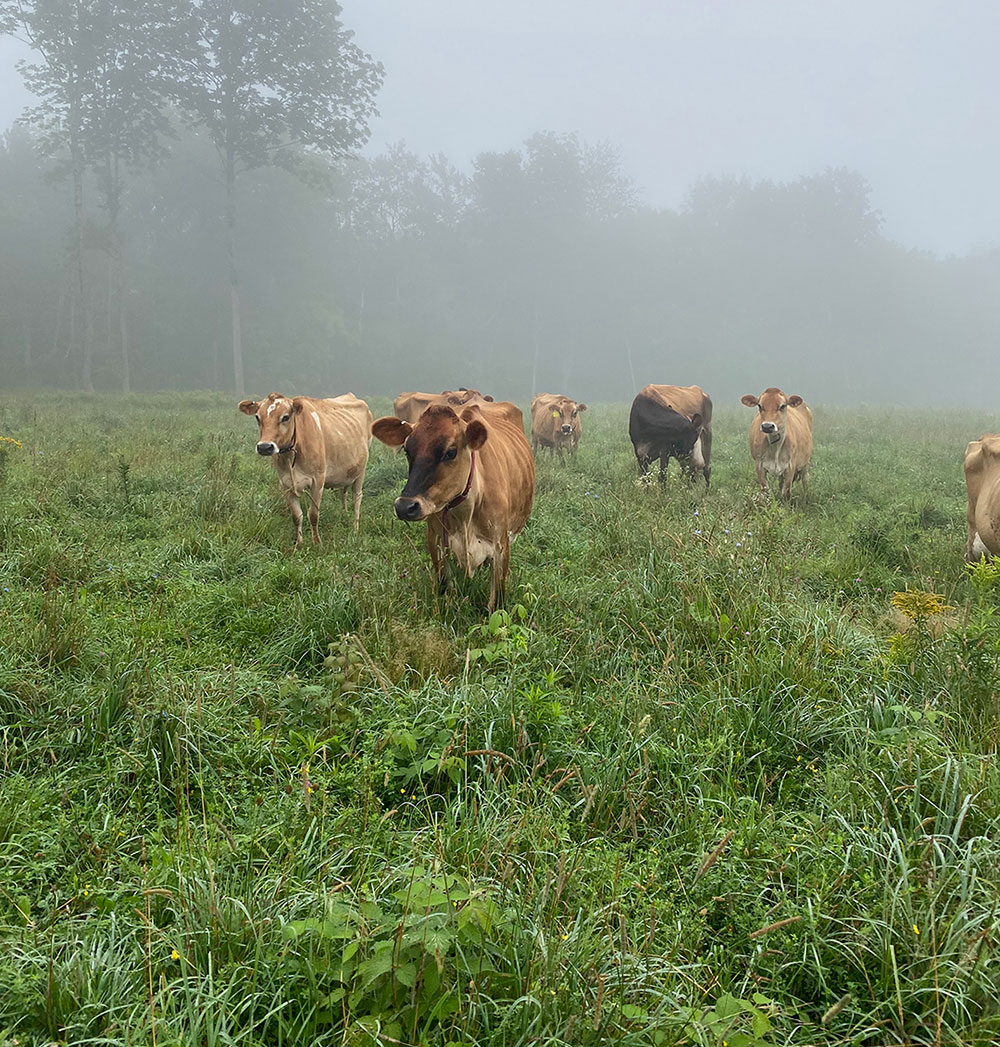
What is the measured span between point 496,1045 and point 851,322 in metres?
77.7

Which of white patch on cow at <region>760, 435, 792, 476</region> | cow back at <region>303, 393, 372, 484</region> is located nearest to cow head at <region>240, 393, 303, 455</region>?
cow back at <region>303, 393, 372, 484</region>

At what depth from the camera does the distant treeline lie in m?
41.2

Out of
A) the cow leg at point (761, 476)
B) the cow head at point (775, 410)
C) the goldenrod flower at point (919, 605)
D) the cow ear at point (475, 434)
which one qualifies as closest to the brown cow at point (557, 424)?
the cow leg at point (761, 476)

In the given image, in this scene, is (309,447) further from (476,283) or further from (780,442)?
(476,283)

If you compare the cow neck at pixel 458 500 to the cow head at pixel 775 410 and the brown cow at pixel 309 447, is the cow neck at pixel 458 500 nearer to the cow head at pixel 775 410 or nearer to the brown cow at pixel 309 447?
the brown cow at pixel 309 447

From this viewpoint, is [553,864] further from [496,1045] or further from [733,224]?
[733,224]

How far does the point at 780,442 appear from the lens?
31.9 ft

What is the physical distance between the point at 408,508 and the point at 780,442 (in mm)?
7408

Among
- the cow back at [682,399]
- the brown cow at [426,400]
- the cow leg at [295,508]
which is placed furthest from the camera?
the cow back at [682,399]

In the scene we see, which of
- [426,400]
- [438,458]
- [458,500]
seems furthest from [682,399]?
[438,458]

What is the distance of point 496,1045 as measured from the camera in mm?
1654

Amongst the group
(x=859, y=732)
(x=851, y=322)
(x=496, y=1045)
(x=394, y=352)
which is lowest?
(x=496, y=1045)

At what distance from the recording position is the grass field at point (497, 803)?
1.70 metres

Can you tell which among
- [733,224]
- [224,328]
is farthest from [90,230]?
[733,224]
